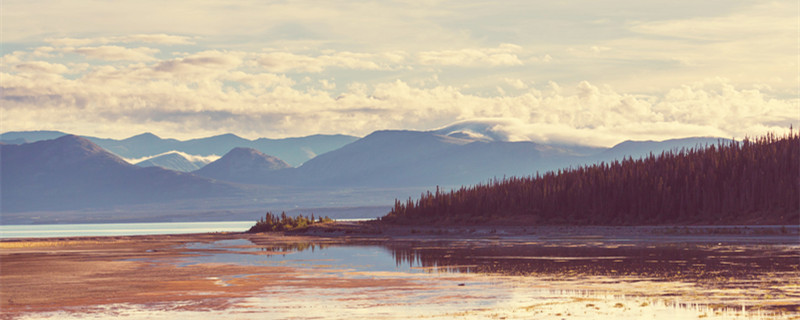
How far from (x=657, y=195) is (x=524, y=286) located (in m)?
53.0

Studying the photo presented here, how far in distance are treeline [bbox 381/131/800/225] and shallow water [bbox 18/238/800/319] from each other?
2756 cm

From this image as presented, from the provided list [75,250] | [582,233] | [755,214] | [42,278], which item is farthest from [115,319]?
[755,214]

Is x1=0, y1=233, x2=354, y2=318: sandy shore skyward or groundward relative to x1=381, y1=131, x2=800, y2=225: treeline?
groundward

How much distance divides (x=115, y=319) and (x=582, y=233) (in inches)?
2033

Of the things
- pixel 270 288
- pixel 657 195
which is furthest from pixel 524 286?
pixel 657 195

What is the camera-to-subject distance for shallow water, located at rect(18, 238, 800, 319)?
23594mm

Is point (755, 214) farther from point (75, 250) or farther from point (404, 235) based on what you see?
point (75, 250)

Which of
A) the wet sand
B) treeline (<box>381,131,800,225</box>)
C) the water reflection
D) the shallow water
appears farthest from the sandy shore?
treeline (<box>381,131,800,225</box>)

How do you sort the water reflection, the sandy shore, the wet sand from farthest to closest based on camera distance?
the sandy shore → the water reflection → the wet sand

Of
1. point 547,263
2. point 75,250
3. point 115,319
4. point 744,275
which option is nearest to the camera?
point 115,319

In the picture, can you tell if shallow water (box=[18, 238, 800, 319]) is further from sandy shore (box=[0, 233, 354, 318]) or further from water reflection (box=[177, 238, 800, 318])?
sandy shore (box=[0, 233, 354, 318])

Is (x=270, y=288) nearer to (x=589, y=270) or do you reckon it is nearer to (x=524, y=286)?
(x=524, y=286)

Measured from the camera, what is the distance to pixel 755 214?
74.1 metres

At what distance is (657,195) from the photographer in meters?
79.9
